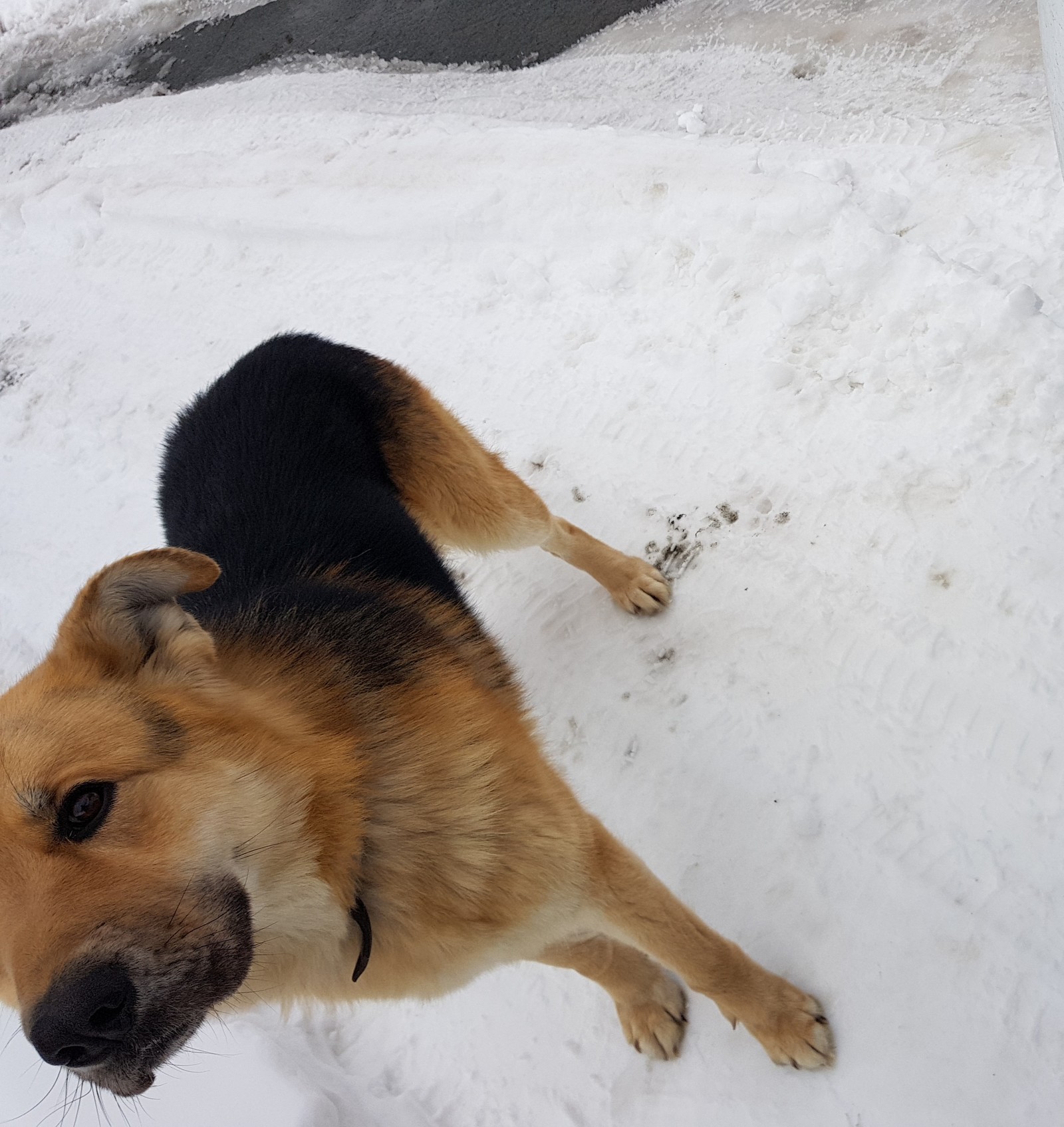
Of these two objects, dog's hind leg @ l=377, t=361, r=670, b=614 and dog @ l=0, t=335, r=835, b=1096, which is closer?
dog @ l=0, t=335, r=835, b=1096

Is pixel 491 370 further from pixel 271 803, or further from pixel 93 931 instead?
pixel 93 931

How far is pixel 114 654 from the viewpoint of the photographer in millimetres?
1775

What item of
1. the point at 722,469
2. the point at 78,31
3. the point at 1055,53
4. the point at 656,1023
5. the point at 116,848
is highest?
the point at 78,31

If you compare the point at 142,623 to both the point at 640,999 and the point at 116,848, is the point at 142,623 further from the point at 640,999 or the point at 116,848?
the point at 640,999

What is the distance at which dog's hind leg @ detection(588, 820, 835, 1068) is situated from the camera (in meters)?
2.08

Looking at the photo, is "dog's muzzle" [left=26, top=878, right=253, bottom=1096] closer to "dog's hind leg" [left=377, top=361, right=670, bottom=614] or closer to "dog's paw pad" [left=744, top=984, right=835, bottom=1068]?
"dog's paw pad" [left=744, top=984, right=835, bottom=1068]

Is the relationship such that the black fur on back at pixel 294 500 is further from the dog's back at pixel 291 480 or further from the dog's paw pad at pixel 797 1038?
the dog's paw pad at pixel 797 1038

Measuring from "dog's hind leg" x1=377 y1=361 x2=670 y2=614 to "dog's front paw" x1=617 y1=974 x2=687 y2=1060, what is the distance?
1.33m

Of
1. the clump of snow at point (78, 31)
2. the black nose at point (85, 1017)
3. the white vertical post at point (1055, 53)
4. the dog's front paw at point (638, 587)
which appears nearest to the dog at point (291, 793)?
the black nose at point (85, 1017)

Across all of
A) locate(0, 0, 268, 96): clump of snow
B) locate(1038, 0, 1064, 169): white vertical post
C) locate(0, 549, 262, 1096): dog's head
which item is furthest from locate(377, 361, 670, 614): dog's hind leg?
locate(0, 0, 268, 96): clump of snow

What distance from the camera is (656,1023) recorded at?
250 centimetres

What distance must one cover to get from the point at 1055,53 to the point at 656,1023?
9.54 feet

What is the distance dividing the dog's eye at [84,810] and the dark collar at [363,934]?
1.81 ft

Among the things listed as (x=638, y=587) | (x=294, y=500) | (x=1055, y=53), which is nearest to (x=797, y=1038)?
(x=638, y=587)
